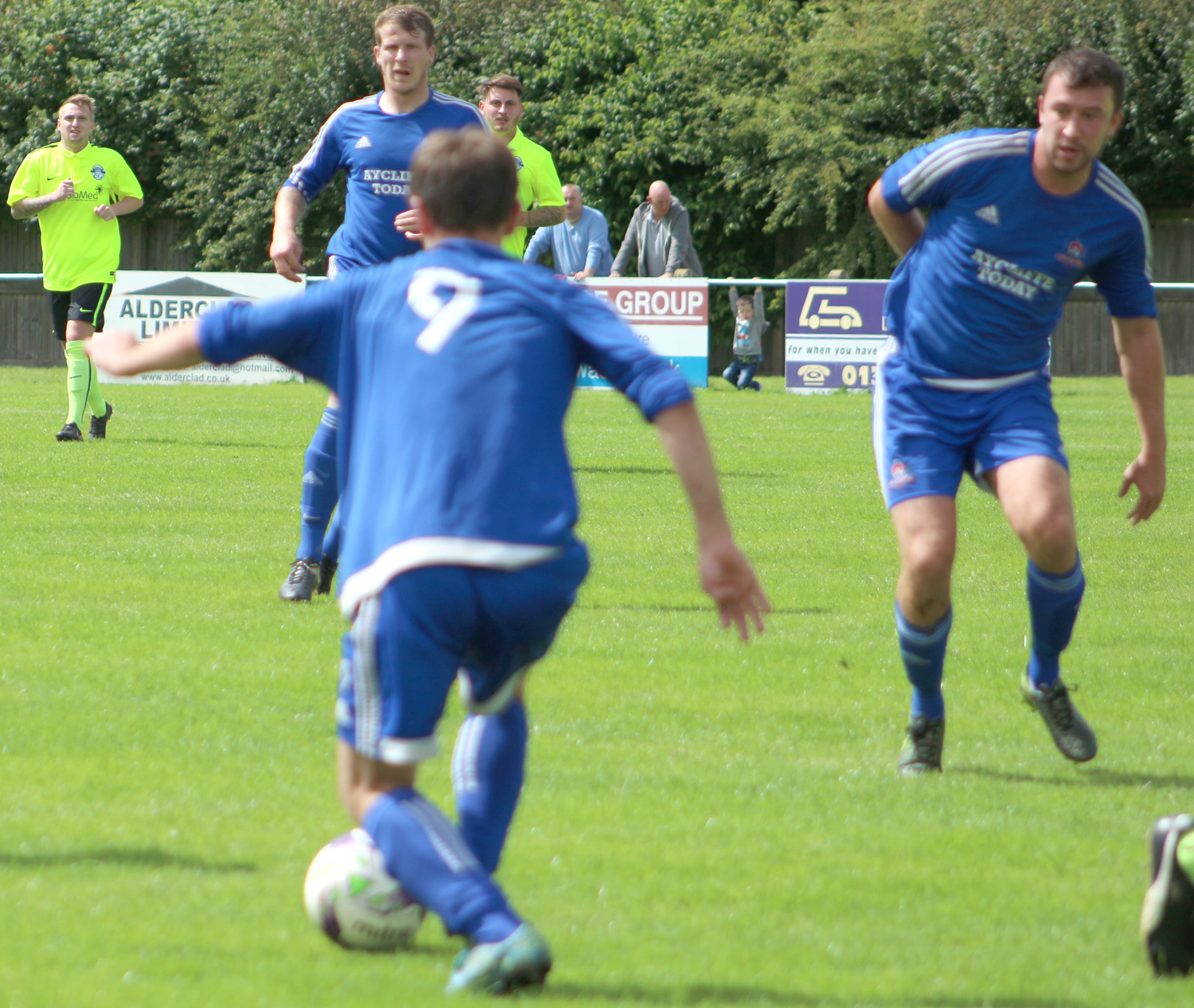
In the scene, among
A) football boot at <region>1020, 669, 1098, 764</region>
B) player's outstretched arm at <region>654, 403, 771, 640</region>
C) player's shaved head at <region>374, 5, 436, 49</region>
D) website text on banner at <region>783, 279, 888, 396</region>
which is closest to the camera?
player's outstretched arm at <region>654, 403, 771, 640</region>

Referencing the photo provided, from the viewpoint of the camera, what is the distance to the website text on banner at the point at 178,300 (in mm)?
20547

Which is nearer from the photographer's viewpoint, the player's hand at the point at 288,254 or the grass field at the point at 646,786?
the grass field at the point at 646,786

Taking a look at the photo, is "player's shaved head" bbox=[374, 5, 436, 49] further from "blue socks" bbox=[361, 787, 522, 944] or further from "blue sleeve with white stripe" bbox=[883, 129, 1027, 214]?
"blue socks" bbox=[361, 787, 522, 944]

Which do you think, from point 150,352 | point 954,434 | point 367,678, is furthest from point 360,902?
point 954,434

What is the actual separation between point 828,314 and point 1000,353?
48.6 feet

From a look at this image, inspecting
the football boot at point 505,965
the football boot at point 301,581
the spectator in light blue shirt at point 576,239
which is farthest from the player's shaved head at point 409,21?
the spectator in light blue shirt at point 576,239

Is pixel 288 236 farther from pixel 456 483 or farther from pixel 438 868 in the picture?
pixel 438 868

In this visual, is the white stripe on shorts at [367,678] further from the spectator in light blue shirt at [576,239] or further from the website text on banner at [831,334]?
the website text on banner at [831,334]

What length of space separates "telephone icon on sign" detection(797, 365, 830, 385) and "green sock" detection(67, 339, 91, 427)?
30.9 feet

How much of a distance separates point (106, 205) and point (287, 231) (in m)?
6.74

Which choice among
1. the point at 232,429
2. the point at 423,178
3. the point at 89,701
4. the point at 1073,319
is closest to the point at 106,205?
the point at 232,429

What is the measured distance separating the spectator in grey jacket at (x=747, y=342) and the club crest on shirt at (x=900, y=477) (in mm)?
16258

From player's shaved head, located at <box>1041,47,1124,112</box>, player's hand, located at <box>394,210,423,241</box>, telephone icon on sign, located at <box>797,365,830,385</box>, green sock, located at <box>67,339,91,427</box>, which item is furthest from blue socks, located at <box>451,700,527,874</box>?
telephone icon on sign, located at <box>797,365,830,385</box>

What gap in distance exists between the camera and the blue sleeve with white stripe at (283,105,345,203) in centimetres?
708
